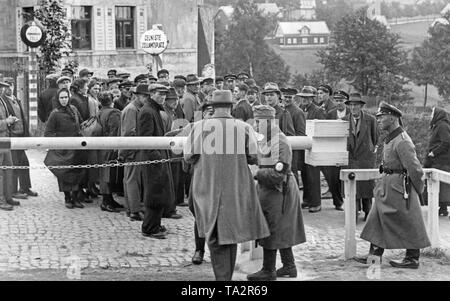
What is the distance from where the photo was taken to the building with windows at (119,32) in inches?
1244

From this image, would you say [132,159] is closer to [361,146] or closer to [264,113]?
[264,113]

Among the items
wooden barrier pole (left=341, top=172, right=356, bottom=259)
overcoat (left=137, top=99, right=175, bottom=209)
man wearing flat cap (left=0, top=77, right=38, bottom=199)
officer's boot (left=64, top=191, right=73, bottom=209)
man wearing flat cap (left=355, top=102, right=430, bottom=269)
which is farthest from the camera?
man wearing flat cap (left=0, top=77, right=38, bottom=199)

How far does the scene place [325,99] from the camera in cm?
1471

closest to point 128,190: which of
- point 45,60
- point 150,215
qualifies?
point 150,215

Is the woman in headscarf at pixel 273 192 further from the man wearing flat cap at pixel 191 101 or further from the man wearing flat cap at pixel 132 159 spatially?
the man wearing flat cap at pixel 191 101

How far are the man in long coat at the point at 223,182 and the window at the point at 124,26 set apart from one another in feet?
84.6

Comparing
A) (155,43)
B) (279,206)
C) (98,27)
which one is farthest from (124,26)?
(279,206)

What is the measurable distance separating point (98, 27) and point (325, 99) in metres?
19.0

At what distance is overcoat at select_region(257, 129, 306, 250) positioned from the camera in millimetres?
8320

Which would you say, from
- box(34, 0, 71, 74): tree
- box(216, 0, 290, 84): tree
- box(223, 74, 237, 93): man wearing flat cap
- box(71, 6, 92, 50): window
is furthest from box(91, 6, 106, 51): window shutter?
box(216, 0, 290, 84): tree

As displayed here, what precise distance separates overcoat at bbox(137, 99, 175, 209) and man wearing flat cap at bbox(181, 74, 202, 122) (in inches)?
121

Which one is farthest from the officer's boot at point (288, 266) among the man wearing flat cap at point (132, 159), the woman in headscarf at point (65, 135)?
the woman in headscarf at point (65, 135)

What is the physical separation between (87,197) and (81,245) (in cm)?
327

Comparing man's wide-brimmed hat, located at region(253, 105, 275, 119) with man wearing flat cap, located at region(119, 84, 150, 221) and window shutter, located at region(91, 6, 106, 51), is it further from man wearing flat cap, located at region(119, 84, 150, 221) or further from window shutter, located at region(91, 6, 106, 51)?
window shutter, located at region(91, 6, 106, 51)
